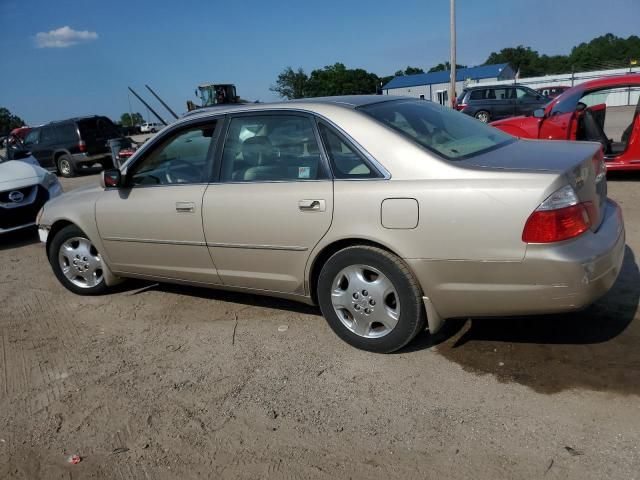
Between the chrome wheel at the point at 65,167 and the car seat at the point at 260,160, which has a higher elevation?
the car seat at the point at 260,160

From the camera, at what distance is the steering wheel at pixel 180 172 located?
157 inches

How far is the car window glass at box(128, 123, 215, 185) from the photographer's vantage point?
3990 mm

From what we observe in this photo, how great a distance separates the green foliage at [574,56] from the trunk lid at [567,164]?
73.4 m

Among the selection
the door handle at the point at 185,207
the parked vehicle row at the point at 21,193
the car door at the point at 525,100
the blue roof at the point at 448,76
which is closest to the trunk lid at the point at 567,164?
the door handle at the point at 185,207

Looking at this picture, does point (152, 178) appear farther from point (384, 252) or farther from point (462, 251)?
point (462, 251)

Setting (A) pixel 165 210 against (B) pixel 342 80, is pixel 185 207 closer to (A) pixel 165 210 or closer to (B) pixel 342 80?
(A) pixel 165 210

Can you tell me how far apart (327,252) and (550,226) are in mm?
1322

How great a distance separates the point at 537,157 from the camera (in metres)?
3.15

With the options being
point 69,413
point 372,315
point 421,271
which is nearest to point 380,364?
point 372,315

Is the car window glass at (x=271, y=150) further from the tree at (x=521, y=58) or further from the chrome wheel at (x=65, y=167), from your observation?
the tree at (x=521, y=58)

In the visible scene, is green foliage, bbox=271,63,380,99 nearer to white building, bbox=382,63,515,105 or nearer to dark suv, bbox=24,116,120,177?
white building, bbox=382,63,515,105

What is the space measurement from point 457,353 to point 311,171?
1472 millimetres

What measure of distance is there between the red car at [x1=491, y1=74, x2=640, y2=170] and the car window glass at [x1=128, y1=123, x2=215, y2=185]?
5.78 meters

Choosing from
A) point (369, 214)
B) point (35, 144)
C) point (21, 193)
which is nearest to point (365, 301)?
point (369, 214)
